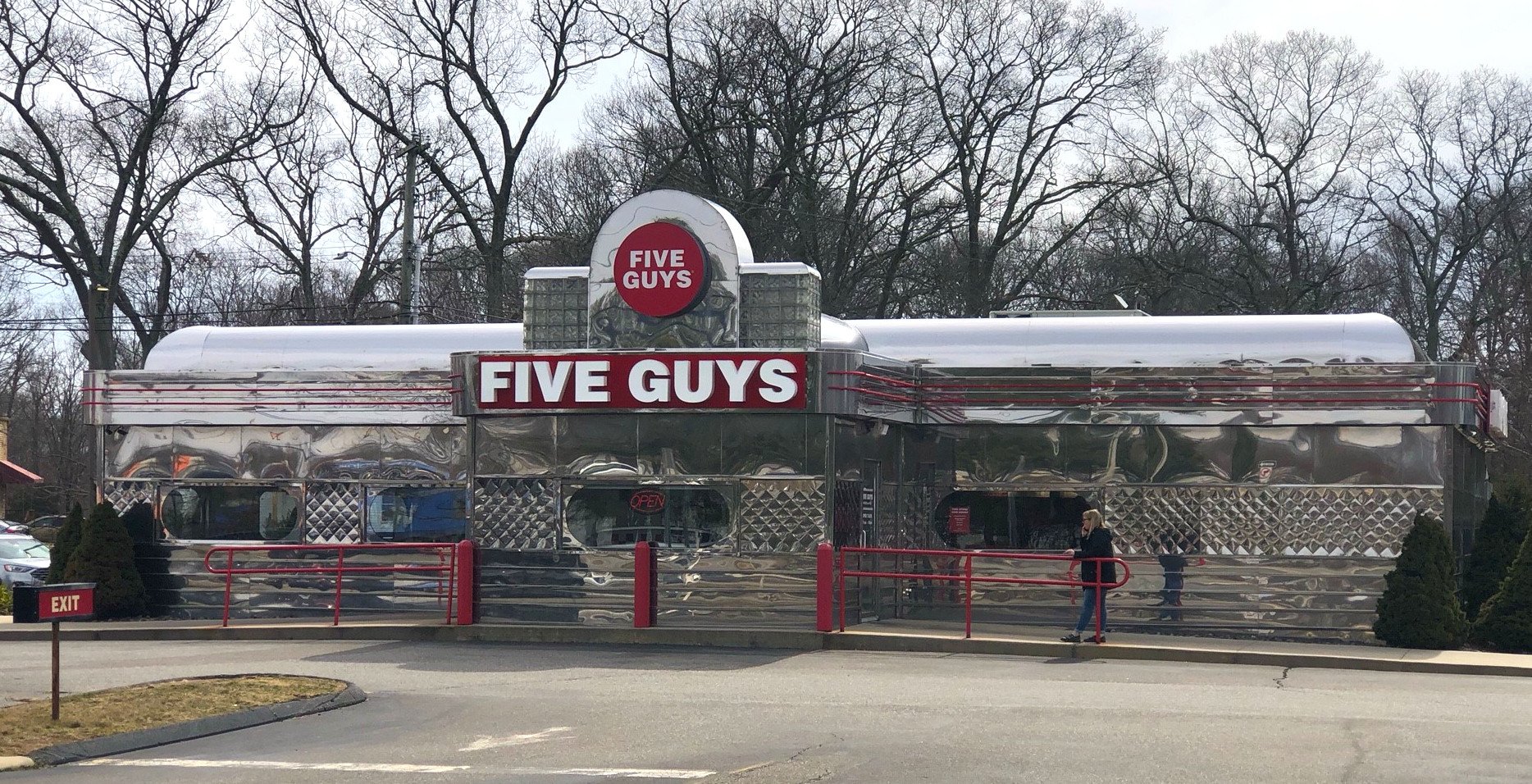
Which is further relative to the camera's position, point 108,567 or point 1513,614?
point 108,567

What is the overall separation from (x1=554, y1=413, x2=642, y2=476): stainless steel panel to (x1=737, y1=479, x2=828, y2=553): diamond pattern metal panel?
1422mm

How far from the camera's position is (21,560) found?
3672cm

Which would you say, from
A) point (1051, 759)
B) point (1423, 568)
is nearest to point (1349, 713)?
point (1051, 759)

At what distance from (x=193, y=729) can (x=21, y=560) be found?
27.0 metres

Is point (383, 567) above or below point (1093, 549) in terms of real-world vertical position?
below

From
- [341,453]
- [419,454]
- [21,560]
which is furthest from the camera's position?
[21,560]

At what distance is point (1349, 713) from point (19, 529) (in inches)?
1832

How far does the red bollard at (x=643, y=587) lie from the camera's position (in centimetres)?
1947

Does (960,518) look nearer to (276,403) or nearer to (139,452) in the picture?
(276,403)

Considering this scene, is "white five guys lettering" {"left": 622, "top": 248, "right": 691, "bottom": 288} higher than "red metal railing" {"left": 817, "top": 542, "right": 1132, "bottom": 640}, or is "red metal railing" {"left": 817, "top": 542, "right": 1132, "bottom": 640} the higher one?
"white five guys lettering" {"left": 622, "top": 248, "right": 691, "bottom": 288}

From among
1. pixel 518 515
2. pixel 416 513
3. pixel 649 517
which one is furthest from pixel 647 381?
pixel 416 513

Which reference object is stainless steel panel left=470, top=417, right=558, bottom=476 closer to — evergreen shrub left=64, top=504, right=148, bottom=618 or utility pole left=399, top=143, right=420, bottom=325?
evergreen shrub left=64, top=504, right=148, bottom=618

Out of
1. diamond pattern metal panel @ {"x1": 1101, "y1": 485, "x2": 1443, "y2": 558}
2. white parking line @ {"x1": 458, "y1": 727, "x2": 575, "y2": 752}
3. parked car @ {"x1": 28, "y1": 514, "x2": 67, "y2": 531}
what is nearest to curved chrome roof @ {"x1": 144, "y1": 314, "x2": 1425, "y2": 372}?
diamond pattern metal panel @ {"x1": 1101, "y1": 485, "x2": 1443, "y2": 558}

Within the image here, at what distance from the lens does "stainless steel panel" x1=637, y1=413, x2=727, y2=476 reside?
1992cm
